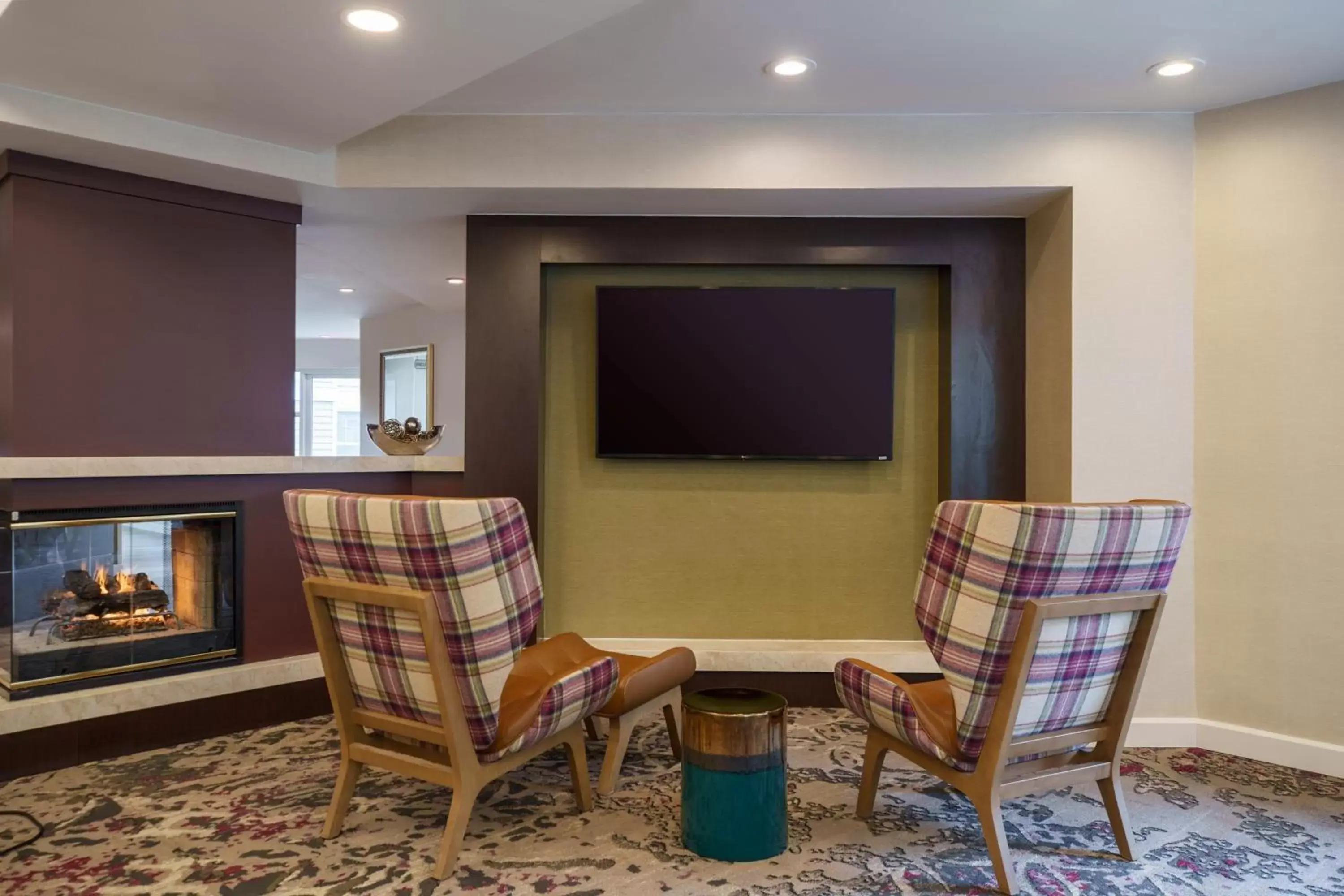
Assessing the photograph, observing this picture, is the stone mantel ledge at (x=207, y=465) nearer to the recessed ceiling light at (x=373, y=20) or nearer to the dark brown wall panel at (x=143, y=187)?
the dark brown wall panel at (x=143, y=187)

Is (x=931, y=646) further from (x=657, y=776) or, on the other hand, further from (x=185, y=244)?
(x=185, y=244)

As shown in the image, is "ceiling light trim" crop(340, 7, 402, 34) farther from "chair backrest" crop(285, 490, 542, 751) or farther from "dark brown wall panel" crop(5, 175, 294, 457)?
"dark brown wall panel" crop(5, 175, 294, 457)

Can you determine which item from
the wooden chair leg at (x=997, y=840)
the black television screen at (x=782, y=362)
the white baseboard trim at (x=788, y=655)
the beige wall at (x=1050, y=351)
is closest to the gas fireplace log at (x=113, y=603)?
the white baseboard trim at (x=788, y=655)

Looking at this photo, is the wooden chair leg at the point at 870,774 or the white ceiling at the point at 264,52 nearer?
the white ceiling at the point at 264,52

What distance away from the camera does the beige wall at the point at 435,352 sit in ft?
25.2

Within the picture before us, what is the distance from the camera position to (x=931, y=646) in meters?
2.35

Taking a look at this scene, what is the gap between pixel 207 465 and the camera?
3.48 meters

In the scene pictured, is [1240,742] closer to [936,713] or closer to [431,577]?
[936,713]

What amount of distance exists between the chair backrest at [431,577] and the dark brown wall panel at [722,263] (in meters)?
1.59

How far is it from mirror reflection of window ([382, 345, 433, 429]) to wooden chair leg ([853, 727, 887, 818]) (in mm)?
5982

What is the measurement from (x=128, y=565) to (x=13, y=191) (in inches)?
57.5

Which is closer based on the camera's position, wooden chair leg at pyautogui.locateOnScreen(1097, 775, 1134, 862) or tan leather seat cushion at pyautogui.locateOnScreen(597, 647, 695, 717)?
wooden chair leg at pyautogui.locateOnScreen(1097, 775, 1134, 862)

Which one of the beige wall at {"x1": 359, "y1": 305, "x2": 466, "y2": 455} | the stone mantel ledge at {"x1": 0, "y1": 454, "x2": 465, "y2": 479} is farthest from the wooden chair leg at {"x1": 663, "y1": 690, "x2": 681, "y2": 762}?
the beige wall at {"x1": 359, "y1": 305, "x2": 466, "y2": 455}

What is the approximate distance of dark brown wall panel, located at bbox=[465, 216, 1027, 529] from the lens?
3.94m
